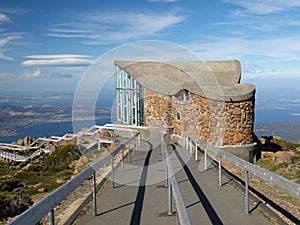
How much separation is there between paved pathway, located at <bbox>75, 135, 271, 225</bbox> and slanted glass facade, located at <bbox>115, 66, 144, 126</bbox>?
14870mm

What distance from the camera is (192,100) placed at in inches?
732

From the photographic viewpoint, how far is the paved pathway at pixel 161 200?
6.23 m

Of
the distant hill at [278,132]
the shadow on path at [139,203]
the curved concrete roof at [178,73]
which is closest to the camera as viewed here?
the shadow on path at [139,203]

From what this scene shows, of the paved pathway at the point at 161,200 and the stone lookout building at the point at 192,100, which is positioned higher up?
the stone lookout building at the point at 192,100

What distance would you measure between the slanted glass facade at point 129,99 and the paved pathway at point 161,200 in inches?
585

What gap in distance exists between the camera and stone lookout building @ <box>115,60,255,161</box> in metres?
16.5

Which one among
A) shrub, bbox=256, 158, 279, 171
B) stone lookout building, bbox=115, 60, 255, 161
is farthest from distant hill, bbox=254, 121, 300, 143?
shrub, bbox=256, 158, 279, 171

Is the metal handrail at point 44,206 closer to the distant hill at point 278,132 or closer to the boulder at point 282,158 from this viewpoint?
the boulder at point 282,158

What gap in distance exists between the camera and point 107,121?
26.6 metres

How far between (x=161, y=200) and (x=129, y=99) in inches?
760

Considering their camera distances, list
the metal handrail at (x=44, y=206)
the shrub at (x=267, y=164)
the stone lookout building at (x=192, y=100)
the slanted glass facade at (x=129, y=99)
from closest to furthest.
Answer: the metal handrail at (x=44, y=206), the shrub at (x=267, y=164), the stone lookout building at (x=192, y=100), the slanted glass facade at (x=129, y=99)

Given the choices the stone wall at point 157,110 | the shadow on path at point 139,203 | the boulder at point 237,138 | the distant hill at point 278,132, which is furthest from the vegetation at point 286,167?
the distant hill at point 278,132

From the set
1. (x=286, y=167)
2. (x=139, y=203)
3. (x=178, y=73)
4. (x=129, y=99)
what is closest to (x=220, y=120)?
(x=286, y=167)

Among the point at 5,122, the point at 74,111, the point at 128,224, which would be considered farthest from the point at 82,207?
the point at 5,122
